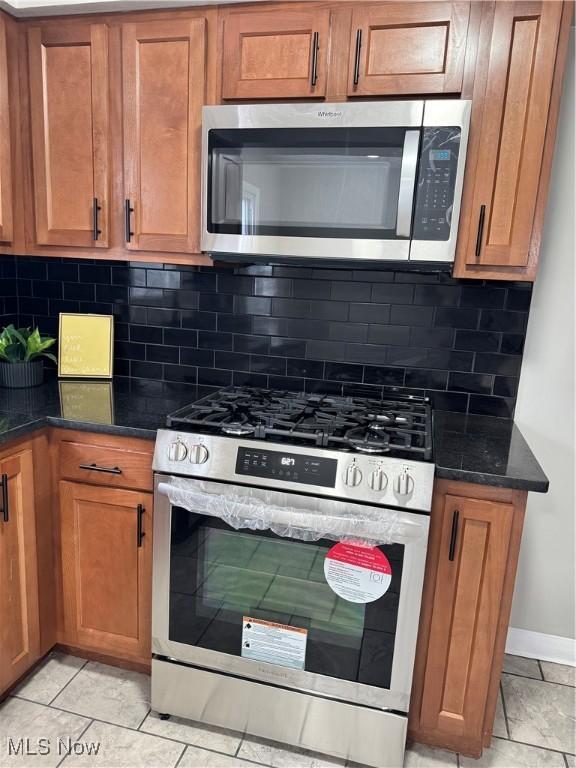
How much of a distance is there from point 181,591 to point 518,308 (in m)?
1.50

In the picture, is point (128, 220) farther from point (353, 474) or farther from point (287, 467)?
point (353, 474)

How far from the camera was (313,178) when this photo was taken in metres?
1.69

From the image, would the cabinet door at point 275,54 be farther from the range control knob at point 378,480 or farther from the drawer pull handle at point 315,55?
the range control knob at point 378,480

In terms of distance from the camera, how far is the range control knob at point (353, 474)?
1.46 metres

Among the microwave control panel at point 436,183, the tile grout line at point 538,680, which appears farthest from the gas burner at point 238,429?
the tile grout line at point 538,680

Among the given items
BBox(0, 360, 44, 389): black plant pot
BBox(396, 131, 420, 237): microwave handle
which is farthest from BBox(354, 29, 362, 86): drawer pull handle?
BBox(0, 360, 44, 389): black plant pot

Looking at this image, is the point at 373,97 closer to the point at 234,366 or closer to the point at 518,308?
the point at 518,308

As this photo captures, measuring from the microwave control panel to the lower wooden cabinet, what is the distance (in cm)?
76

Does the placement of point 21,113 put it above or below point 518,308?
above

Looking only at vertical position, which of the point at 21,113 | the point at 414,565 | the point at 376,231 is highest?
the point at 21,113

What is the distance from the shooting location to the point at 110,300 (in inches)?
93.3

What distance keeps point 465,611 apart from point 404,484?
0.45 m

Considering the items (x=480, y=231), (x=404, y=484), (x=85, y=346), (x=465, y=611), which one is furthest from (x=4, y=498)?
(x=480, y=231)

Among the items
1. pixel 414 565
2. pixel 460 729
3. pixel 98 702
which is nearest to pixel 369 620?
pixel 414 565
